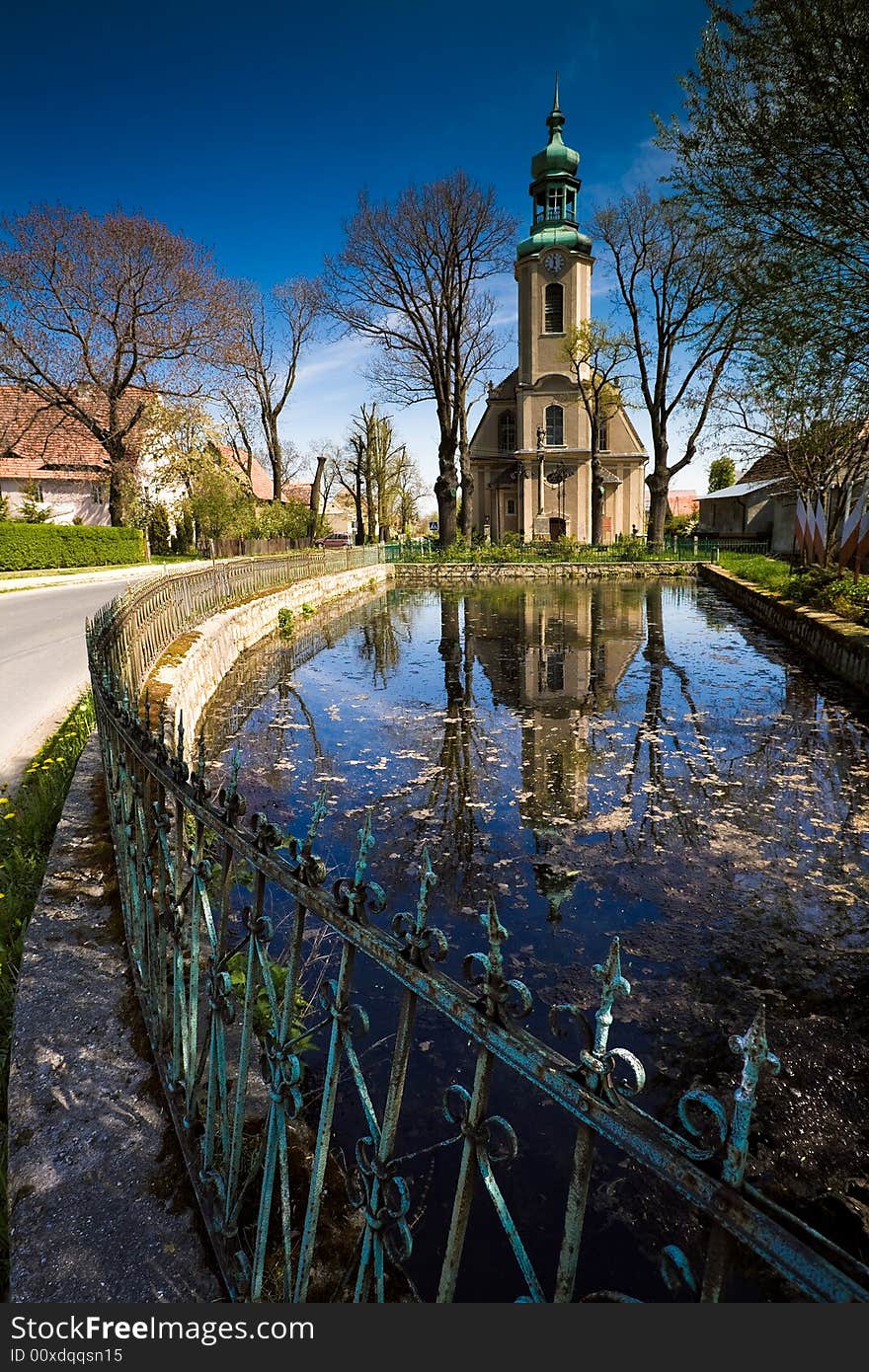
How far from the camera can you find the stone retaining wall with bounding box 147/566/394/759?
864 cm

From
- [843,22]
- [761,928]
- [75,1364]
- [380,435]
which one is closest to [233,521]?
[380,435]

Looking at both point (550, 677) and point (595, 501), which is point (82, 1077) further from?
point (595, 501)

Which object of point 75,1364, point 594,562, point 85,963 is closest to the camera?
point 75,1364

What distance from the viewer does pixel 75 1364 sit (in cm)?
136

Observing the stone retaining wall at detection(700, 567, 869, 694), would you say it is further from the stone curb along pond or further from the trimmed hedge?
the trimmed hedge

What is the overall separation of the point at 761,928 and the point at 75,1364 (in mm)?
4290

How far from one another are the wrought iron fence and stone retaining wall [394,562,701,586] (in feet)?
96.8

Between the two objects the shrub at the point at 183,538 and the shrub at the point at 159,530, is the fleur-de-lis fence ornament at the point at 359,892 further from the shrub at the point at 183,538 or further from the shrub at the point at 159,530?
the shrub at the point at 183,538

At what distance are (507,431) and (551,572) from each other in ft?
59.1

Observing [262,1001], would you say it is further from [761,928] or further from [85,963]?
[761,928]

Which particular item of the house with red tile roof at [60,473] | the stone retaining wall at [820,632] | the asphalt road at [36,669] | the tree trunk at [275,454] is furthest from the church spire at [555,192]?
the asphalt road at [36,669]

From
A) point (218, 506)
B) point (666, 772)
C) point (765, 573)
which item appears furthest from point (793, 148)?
point (218, 506)

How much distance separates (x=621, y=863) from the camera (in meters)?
5.71

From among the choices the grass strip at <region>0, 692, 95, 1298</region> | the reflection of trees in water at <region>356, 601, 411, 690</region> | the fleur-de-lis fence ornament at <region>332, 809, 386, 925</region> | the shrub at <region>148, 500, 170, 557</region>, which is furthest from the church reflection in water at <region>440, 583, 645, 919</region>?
the shrub at <region>148, 500, 170, 557</region>
